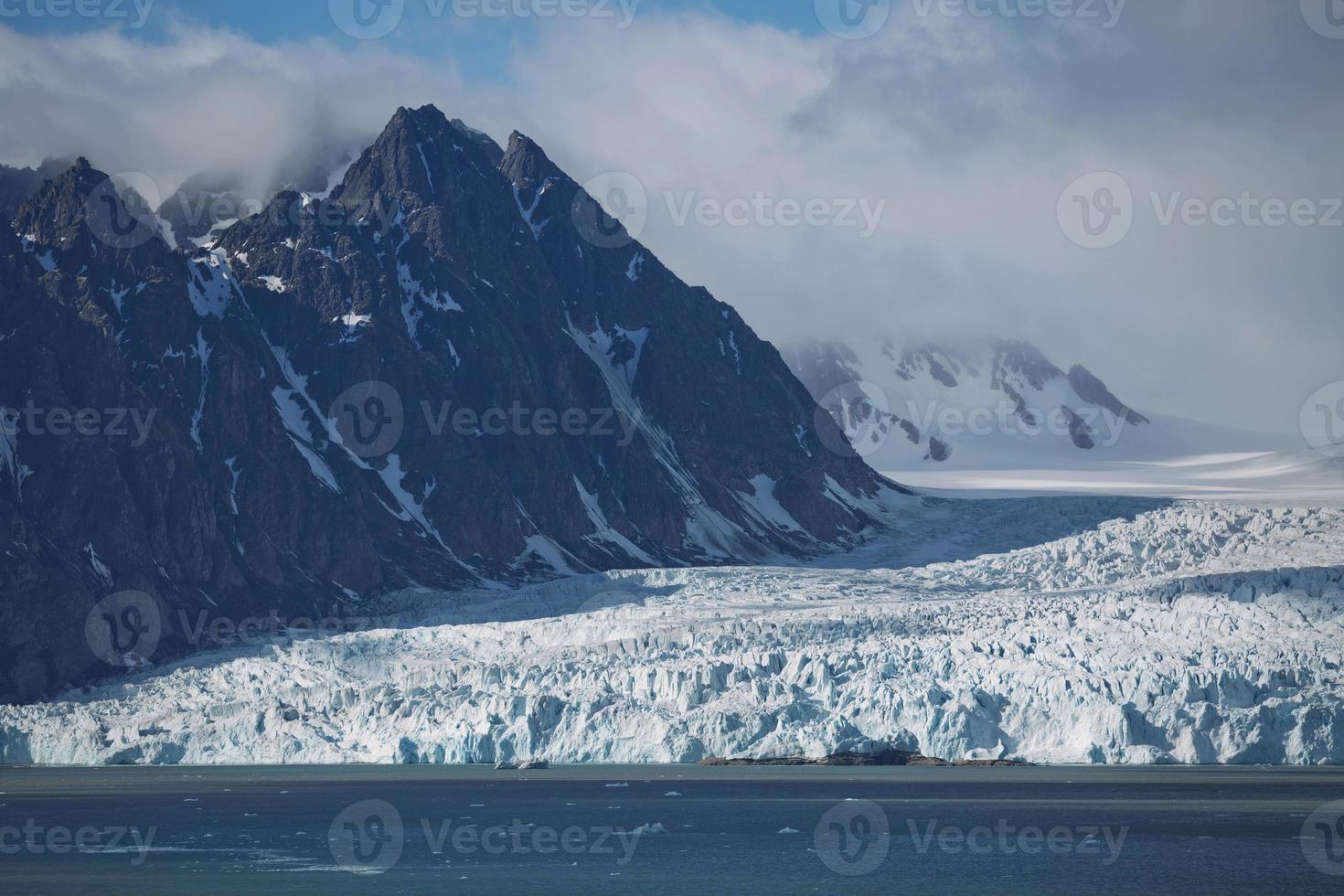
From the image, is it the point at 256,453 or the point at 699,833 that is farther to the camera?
the point at 256,453

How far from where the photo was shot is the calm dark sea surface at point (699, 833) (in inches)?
2189

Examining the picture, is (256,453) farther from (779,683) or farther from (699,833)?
(699,833)

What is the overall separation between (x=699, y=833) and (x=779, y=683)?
20.9m

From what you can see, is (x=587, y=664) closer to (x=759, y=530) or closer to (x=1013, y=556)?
(x=1013, y=556)

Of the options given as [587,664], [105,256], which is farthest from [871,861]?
[105,256]

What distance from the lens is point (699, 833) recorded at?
68000 millimetres

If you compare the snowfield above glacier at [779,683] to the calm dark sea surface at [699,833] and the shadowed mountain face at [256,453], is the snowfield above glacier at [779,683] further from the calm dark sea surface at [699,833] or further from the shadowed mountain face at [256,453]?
the shadowed mountain face at [256,453]

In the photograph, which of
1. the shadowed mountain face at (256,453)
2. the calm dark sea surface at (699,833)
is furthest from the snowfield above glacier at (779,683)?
the shadowed mountain face at (256,453)

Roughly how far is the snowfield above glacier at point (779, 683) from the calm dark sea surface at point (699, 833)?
2.42 metres

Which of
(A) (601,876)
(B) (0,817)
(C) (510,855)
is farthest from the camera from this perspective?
(B) (0,817)

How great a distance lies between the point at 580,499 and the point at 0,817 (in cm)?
12164

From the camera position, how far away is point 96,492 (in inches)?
5723

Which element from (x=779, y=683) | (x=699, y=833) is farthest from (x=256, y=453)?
(x=699, y=833)

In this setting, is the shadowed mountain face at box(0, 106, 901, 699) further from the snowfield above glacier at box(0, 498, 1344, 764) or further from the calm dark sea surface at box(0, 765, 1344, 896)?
the calm dark sea surface at box(0, 765, 1344, 896)
